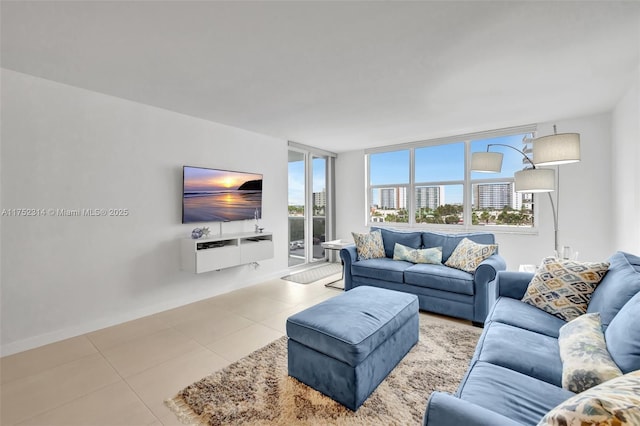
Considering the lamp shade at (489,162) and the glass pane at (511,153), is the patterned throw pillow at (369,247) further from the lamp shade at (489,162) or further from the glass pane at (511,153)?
the glass pane at (511,153)

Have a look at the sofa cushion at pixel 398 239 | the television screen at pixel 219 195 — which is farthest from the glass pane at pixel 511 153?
the television screen at pixel 219 195

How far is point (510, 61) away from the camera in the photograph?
7.91ft

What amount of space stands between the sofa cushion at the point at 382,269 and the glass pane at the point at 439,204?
167cm

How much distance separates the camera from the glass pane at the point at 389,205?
5605mm

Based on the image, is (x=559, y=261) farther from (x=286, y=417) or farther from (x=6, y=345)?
(x=6, y=345)

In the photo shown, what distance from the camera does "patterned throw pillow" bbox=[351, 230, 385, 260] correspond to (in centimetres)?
412

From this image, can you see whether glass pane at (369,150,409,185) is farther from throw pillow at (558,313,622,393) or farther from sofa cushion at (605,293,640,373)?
sofa cushion at (605,293,640,373)

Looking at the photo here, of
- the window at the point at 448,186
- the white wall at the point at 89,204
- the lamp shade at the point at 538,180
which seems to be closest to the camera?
the white wall at the point at 89,204

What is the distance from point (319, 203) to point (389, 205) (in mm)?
1439

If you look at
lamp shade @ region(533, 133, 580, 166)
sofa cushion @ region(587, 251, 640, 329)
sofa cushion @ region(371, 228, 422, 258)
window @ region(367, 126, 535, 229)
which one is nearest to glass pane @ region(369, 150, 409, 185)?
window @ region(367, 126, 535, 229)

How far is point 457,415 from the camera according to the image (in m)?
0.94

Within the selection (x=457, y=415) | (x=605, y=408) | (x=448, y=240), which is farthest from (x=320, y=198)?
(x=605, y=408)

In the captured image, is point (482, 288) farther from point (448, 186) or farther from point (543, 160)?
point (448, 186)

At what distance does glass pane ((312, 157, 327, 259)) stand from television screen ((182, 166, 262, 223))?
1722 mm
